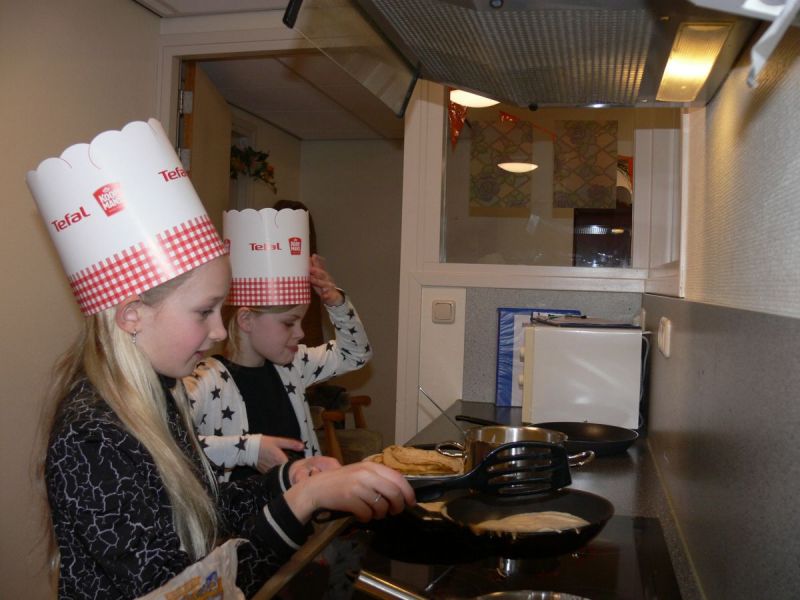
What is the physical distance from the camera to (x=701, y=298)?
1108 mm

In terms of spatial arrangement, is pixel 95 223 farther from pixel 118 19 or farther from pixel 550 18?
pixel 118 19

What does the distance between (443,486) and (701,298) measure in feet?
1.61

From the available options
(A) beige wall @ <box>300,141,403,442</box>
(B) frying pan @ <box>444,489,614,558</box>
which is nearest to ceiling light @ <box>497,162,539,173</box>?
(B) frying pan @ <box>444,489,614,558</box>

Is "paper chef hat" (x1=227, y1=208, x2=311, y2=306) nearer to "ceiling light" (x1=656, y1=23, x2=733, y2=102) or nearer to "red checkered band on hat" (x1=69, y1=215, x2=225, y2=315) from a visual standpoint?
"red checkered band on hat" (x1=69, y1=215, x2=225, y2=315)

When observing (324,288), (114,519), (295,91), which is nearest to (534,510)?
(114,519)

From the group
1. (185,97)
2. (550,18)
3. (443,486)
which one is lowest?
(443,486)

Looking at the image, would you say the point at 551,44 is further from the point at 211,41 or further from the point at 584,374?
the point at 211,41

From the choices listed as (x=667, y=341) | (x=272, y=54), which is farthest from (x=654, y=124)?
(x=272, y=54)

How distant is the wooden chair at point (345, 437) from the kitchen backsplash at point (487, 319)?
1414 millimetres

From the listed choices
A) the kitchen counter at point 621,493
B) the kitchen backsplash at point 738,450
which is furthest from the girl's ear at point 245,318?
the kitchen backsplash at point 738,450

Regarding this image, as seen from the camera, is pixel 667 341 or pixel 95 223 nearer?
pixel 95 223

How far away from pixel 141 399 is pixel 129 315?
12cm

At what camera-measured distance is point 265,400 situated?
195 centimetres

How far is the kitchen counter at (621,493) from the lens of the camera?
3.04 ft
